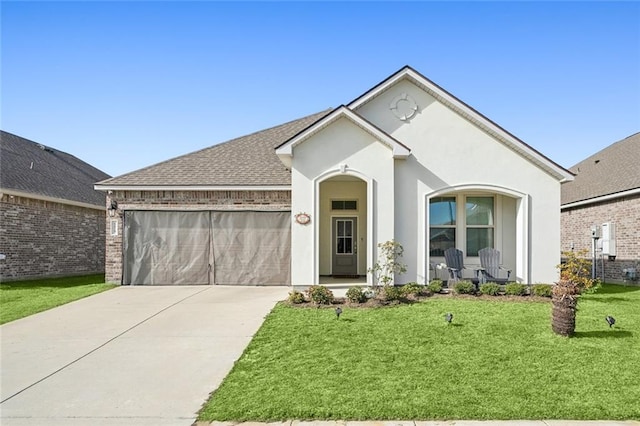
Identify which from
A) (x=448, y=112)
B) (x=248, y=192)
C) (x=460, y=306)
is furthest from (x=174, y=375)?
(x=448, y=112)

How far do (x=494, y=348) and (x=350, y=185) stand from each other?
8.77 meters

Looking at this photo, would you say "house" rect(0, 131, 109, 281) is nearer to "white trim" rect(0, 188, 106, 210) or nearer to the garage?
"white trim" rect(0, 188, 106, 210)

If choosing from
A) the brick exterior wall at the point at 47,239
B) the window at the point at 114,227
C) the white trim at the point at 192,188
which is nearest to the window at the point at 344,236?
the white trim at the point at 192,188

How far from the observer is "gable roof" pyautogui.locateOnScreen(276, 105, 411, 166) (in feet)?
35.2

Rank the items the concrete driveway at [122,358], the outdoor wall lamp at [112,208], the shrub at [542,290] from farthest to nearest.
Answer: the outdoor wall lamp at [112,208]
the shrub at [542,290]
the concrete driveway at [122,358]

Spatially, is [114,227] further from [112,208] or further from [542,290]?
[542,290]

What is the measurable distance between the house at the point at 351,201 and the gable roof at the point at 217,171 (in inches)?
1.9

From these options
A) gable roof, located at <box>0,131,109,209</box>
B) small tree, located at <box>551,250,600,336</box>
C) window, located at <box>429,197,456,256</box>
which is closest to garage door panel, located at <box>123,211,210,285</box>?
gable roof, located at <box>0,131,109,209</box>

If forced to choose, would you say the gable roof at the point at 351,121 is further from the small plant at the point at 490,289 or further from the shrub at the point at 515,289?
the shrub at the point at 515,289

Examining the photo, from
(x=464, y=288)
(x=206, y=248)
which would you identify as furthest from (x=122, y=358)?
(x=464, y=288)

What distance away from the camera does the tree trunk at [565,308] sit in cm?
686

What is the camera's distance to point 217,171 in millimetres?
13750

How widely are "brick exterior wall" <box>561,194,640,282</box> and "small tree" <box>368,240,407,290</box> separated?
32.5 feet

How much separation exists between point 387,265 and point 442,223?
2794mm
